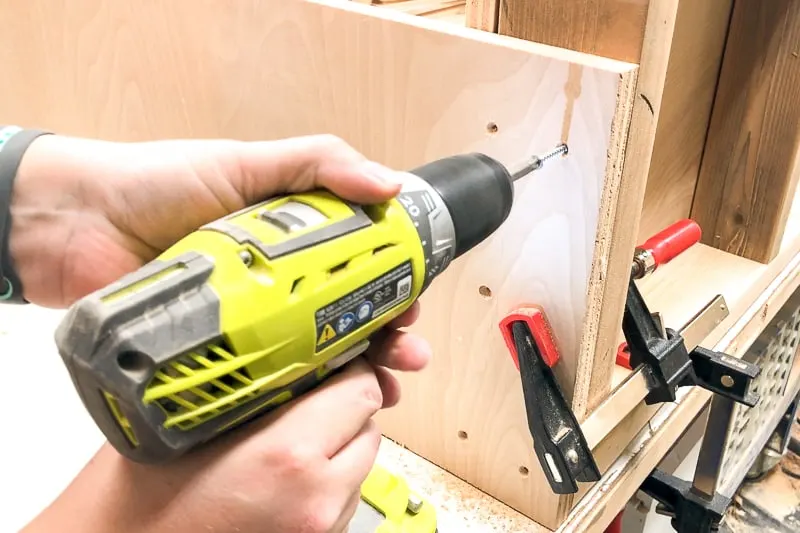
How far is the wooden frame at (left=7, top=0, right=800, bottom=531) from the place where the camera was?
50 cm

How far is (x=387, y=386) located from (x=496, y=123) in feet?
0.72

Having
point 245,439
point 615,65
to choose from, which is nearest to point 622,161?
point 615,65

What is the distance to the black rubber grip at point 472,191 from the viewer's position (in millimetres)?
471

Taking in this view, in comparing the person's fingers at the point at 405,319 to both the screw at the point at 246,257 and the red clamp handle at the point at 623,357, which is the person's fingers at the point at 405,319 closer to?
the screw at the point at 246,257

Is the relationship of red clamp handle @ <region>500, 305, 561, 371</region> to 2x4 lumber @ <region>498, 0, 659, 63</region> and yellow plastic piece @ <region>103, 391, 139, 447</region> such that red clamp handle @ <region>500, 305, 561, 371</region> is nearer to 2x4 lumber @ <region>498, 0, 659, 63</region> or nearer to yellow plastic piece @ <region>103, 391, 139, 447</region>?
2x4 lumber @ <region>498, 0, 659, 63</region>

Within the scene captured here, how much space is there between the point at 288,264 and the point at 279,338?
0.13 feet

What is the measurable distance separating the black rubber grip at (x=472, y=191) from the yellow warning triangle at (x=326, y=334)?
12 cm

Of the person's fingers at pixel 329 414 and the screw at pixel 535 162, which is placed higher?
the screw at pixel 535 162

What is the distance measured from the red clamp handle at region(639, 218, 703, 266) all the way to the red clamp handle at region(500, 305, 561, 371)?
20 cm

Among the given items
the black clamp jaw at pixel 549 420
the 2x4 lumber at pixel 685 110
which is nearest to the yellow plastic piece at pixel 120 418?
the black clamp jaw at pixel 549 420

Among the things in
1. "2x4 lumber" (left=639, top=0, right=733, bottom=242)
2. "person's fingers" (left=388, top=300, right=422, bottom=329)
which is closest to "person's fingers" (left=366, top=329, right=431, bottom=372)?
"person's fingers" (left=388, top=300, right=422, bottom=329)

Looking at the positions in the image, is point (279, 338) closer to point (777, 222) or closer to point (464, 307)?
point (464, 307)

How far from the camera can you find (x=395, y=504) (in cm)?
61

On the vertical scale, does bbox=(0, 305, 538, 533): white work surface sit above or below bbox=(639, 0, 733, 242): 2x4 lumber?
below
